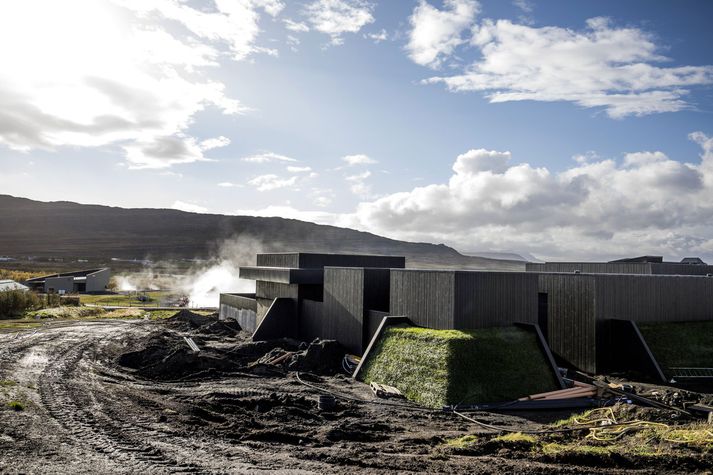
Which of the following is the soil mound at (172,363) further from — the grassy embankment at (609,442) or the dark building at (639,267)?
the dark building at (639,267)

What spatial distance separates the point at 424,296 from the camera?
84.3 ft

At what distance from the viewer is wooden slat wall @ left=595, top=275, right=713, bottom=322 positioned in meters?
27.1

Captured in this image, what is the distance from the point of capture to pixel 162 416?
18.5 metres

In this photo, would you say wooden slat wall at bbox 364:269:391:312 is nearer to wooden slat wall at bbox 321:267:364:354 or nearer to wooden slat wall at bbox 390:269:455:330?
wooden slat wall at bbox 321:267:364:354

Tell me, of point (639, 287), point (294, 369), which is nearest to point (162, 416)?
point (294, 369)

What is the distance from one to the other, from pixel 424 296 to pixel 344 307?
7.26 meters

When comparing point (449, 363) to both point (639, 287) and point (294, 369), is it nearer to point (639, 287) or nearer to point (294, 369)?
point (294, 369)

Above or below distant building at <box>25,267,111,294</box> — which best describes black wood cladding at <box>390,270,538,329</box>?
above

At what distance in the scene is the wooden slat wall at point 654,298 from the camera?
27109 mm

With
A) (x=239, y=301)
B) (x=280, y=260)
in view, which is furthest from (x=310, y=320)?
(x=239, y=301)

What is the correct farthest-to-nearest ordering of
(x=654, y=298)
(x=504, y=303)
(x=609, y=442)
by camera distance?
(x=654, y=298) < (x=504, y=303) < (x=609, y=442)

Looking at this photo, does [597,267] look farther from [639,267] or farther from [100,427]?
[100,427]

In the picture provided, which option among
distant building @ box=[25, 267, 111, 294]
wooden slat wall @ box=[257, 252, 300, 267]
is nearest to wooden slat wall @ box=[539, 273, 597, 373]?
wooden slat wall @ box=[257, 252, 300, 267]

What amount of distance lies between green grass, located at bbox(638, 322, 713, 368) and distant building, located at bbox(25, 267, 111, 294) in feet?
271
